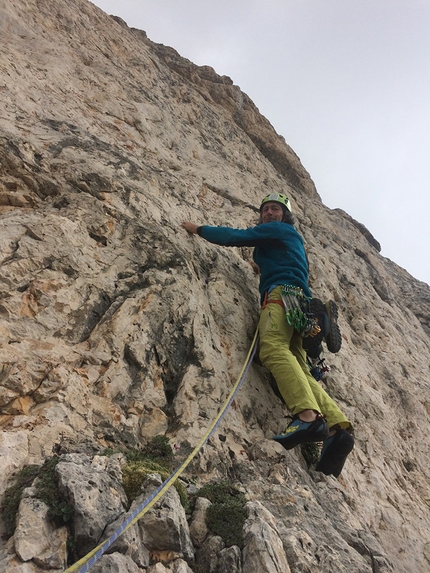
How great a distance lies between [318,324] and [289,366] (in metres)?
0.88

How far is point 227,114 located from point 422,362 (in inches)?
457

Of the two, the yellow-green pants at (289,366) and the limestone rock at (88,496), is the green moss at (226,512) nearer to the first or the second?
the limestone rock at (88,496)

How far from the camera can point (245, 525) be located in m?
3.06

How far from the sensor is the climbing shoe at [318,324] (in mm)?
5617

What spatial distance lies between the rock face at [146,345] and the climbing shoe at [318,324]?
77cm

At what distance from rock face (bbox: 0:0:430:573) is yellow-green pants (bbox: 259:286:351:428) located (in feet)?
1.50

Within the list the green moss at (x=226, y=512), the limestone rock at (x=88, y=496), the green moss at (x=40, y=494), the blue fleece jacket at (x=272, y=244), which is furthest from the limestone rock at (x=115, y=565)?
the blue fleece jacket at (x=272, y=244)

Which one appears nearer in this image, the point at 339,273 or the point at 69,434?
the point at 69,434

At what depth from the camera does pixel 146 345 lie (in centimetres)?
456

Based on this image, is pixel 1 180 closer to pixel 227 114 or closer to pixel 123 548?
pixel 123 548

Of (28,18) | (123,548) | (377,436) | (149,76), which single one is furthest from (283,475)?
(149,76)

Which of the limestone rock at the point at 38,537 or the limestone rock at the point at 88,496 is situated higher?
the limestone rock at the point at 88,496

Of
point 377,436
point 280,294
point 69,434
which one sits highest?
point 280,294

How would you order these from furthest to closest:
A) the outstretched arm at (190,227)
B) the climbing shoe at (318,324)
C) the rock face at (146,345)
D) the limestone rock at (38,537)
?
1. the outstretched arm at (190,227)
2. the climbing shoe at (318,324)
3. the rock face at (146,345)
4. the limestone rock at (38,537)
